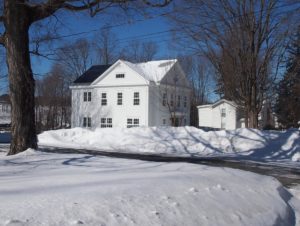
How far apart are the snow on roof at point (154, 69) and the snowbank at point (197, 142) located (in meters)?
13.4

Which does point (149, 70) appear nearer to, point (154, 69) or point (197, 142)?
point (154, 69)

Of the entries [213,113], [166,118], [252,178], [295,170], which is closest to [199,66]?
[213,113]

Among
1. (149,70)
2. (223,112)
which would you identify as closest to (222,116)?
(223,112)

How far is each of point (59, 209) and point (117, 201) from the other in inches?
32.6

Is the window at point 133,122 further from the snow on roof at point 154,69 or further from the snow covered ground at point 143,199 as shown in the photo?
the snow covered ground at point 143,199

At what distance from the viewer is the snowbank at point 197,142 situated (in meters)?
20.4

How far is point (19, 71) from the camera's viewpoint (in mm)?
12328

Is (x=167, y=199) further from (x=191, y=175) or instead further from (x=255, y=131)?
(x=255, y=131)

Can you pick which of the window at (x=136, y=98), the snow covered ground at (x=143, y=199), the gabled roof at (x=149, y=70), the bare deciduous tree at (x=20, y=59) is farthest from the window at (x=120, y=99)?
the snow covered ground at (x=143, y=199)

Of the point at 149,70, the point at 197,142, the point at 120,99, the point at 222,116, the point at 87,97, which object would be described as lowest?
the point at 197,142

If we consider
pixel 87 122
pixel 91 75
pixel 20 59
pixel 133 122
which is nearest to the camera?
pixel 20 59

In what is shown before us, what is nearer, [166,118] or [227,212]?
[227,212]

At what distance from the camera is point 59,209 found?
469 centimetres

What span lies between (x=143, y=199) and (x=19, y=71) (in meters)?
8.21
